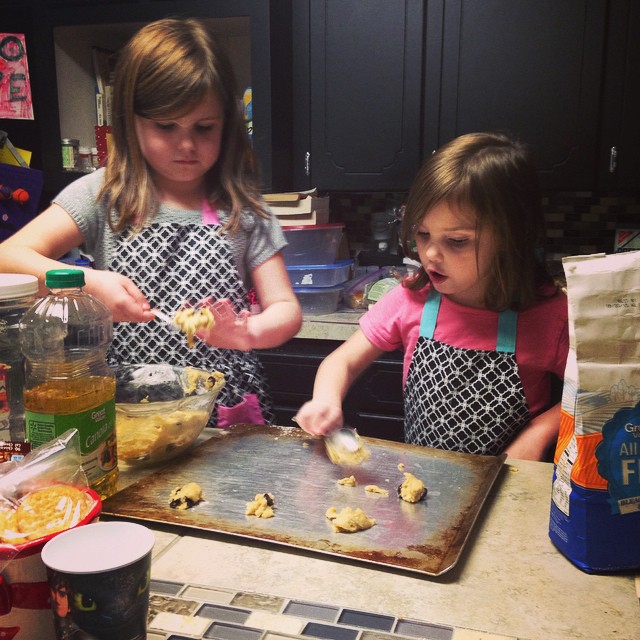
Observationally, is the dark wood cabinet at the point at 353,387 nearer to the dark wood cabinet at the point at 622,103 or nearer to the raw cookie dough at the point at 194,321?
the dark wood cabinet at the point at 622,103

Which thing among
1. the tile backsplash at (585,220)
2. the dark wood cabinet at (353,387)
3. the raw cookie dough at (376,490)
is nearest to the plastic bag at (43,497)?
the raw cookie dough at (376,490)

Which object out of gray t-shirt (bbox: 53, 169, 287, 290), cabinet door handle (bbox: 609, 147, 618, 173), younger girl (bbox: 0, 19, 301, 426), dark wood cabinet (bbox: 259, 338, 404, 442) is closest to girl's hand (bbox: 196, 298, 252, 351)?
younger girl (bbox: 0, 19, 301, 426)

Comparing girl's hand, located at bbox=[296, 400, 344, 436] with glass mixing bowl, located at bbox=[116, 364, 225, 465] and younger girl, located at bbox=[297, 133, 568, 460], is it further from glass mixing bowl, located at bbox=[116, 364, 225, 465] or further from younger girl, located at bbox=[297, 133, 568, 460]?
glass mixing bowl, located at bbox=[116, 364, 225, 465]

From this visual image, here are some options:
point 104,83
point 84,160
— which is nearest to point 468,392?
point 84,160

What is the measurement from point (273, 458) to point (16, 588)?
474 mm

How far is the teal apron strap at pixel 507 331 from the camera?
1.26 m

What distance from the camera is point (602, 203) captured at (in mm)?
2377

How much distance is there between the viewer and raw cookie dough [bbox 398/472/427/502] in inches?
33.4

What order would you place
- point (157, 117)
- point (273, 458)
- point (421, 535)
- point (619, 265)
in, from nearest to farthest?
point (619, 265), point (421, 535), point (273, 458), point (157, 117)

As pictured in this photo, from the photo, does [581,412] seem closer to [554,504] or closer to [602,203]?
[554,504]

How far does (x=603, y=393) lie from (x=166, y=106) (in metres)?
0.98

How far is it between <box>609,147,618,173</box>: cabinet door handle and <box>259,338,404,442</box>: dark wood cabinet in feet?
2.95

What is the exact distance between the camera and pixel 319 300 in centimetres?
225

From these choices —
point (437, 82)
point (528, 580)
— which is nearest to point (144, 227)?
point (528, 580)
